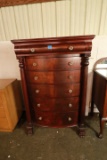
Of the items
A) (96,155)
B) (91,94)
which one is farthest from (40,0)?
Result: (96,155)

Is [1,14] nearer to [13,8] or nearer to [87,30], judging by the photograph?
[13,8]

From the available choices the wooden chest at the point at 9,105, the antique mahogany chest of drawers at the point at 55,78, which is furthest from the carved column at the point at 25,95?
the wooden chest at the point at 9,105

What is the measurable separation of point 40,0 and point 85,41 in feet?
3.10

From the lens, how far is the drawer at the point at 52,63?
1.27 metres

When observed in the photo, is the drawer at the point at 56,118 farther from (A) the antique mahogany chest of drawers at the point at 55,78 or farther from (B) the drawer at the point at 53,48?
(B) the drawer at the point at 53,48

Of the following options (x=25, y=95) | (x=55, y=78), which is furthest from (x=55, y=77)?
(x=25, y=95)

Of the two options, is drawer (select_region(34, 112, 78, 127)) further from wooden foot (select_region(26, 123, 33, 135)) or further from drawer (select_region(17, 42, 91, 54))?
drawer (select_region(17, 42, 91, 54))

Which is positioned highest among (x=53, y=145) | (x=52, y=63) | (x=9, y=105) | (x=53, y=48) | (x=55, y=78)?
(x=53, y=48)

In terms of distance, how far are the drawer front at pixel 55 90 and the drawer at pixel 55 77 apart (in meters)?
0.07

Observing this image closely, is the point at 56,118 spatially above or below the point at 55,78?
below

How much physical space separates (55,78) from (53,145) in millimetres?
914

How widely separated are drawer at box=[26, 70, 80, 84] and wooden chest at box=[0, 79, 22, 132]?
1.49 ft

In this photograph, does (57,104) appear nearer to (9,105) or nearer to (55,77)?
(55,77)

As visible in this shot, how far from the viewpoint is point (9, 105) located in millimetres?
1609
